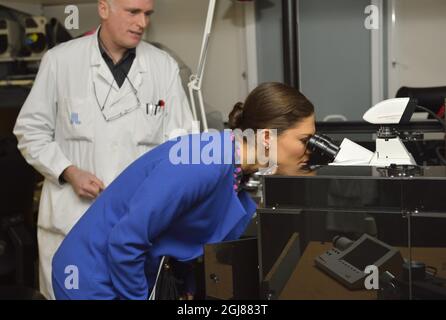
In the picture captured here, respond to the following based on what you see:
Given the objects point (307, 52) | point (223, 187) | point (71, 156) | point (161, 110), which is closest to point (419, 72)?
point (307, 52)

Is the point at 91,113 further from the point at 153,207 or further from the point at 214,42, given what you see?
the point at 214,42

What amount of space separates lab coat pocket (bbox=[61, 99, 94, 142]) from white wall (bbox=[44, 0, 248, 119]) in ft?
4.60

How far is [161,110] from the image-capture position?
1.67 meters

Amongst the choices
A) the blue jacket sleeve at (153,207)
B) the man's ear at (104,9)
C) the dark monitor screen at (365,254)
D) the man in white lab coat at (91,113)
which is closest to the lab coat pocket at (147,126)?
the man in white lab coat at (91,113)

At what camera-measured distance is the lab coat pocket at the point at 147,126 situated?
1.65 meters

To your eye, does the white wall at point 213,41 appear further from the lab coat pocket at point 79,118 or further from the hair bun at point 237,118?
the hair bun at point 237,118

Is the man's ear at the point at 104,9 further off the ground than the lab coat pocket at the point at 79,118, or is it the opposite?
the man's ear at the point at 104,9

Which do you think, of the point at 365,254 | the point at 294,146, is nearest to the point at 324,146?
the point at 294,146

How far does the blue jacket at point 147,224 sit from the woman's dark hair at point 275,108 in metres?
0.12

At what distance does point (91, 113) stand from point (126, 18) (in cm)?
29

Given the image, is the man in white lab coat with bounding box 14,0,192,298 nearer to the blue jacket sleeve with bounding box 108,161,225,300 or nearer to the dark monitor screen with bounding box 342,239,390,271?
the blue jacket sleeve with bounding box 108,161,225,300

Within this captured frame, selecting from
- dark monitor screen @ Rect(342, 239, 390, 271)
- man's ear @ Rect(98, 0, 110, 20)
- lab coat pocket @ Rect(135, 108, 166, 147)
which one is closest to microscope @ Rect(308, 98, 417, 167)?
dark monitor screen @ Rect(342, 239, 390, 271)

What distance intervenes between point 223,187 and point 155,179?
0.13m
